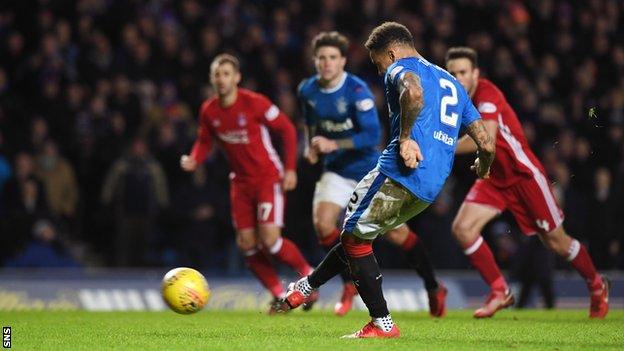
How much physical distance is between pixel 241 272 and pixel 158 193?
1.63 m

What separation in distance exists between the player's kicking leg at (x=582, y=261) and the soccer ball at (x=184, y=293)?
3601 millimetres

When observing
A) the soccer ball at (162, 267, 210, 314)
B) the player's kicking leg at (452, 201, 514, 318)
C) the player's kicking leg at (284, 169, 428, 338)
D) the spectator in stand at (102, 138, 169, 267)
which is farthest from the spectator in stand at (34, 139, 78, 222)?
the player's kicking leg at (284, 169, 428, 338)

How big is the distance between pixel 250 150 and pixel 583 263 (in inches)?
141

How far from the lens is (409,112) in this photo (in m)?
7.72

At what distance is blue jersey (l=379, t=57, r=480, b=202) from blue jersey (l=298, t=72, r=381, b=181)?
9.99 ft

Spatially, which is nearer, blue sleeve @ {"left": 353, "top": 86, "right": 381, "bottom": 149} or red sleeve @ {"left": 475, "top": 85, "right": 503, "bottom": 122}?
red sleeve @ {"left": 475, "top": 85, "right": 503, "bottom": 122}

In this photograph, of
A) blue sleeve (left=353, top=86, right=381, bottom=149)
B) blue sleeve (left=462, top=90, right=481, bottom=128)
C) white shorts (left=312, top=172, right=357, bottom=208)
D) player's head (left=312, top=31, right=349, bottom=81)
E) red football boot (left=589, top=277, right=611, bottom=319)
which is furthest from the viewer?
white shorts (left=312, top=172, right=357, bottom=208)

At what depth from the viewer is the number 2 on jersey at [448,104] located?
8.04 meters

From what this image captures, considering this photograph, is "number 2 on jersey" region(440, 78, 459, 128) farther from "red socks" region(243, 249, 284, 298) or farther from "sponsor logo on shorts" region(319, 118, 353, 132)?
"red socks" region(243, 249, 284, 298)

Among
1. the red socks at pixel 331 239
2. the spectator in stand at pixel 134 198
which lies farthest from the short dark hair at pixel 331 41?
the spectator in stand at pixel 134 198

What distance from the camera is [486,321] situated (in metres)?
10.4

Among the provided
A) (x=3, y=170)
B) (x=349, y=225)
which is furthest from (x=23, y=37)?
(x=349, y=225)

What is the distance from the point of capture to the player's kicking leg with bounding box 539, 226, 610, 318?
10.9m

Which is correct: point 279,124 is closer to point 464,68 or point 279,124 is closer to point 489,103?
point 464,68
